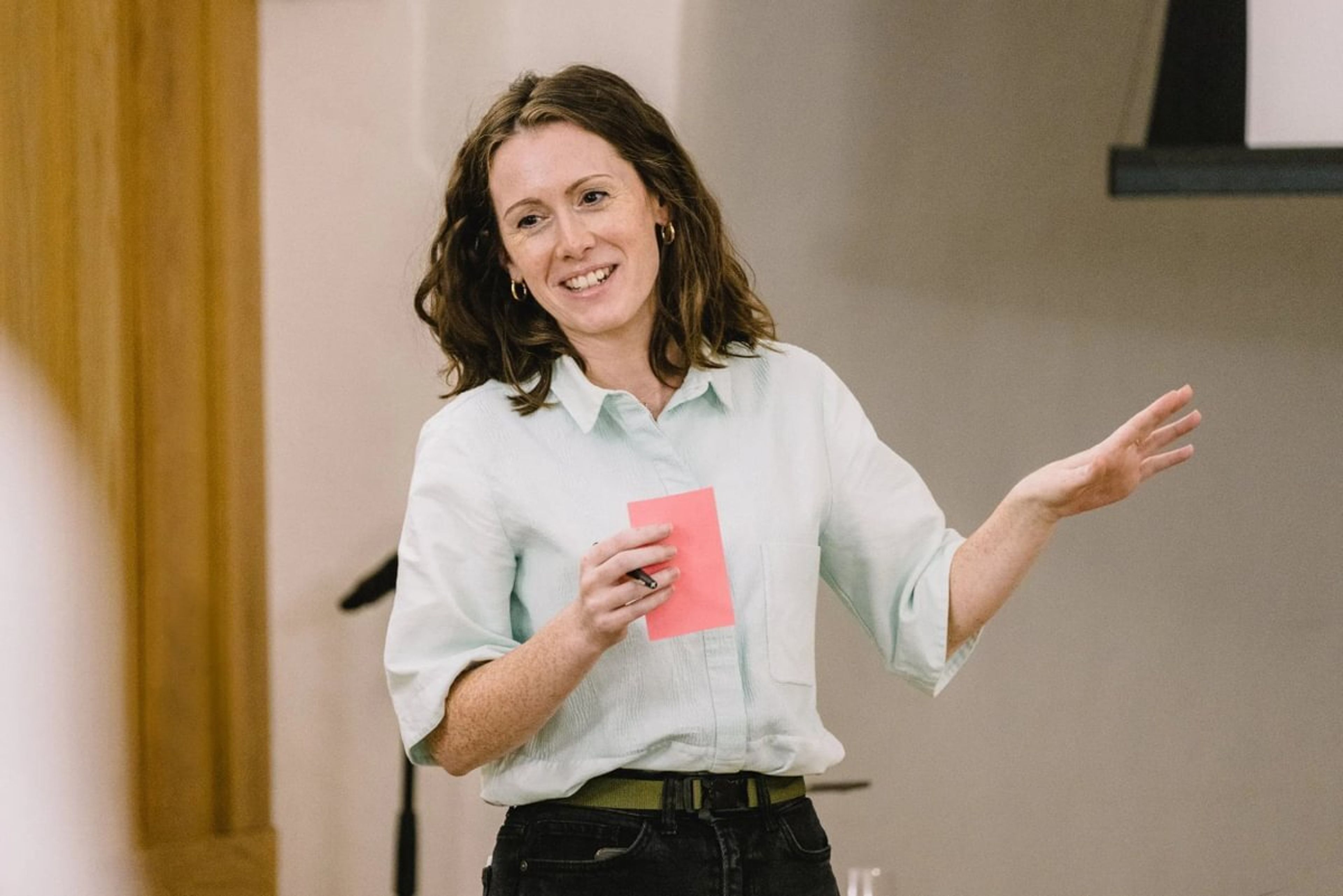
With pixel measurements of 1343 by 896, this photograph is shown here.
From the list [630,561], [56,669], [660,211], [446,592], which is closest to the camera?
[630,561]

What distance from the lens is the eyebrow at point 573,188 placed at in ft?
4.96

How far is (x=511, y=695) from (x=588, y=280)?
1.41 feet

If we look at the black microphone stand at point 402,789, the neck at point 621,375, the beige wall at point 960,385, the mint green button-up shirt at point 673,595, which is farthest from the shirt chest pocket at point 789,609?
the black microphone stand at point 402,789

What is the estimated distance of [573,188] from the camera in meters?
1.51

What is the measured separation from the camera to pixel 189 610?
2.76 metres

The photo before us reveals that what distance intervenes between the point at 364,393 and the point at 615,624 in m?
1.77

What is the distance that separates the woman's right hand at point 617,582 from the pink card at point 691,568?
2 centimetres

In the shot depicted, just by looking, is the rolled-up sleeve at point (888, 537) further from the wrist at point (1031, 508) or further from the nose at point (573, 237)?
the nose at point (573, 237)

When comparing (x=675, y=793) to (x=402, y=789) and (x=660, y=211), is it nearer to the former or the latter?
(x=660, y=211)

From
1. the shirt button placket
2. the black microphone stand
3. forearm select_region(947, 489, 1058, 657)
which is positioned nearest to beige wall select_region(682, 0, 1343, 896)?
the black microphone stand

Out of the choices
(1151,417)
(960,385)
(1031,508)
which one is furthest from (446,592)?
(960,385)

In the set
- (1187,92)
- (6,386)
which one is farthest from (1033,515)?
(6,386)

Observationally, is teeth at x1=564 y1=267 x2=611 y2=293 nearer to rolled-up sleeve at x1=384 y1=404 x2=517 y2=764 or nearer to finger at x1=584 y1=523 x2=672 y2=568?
rolled-up sleeve at x1=384 y1=404 x2=517 y2=764

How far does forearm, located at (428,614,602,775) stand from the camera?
1.32 m
